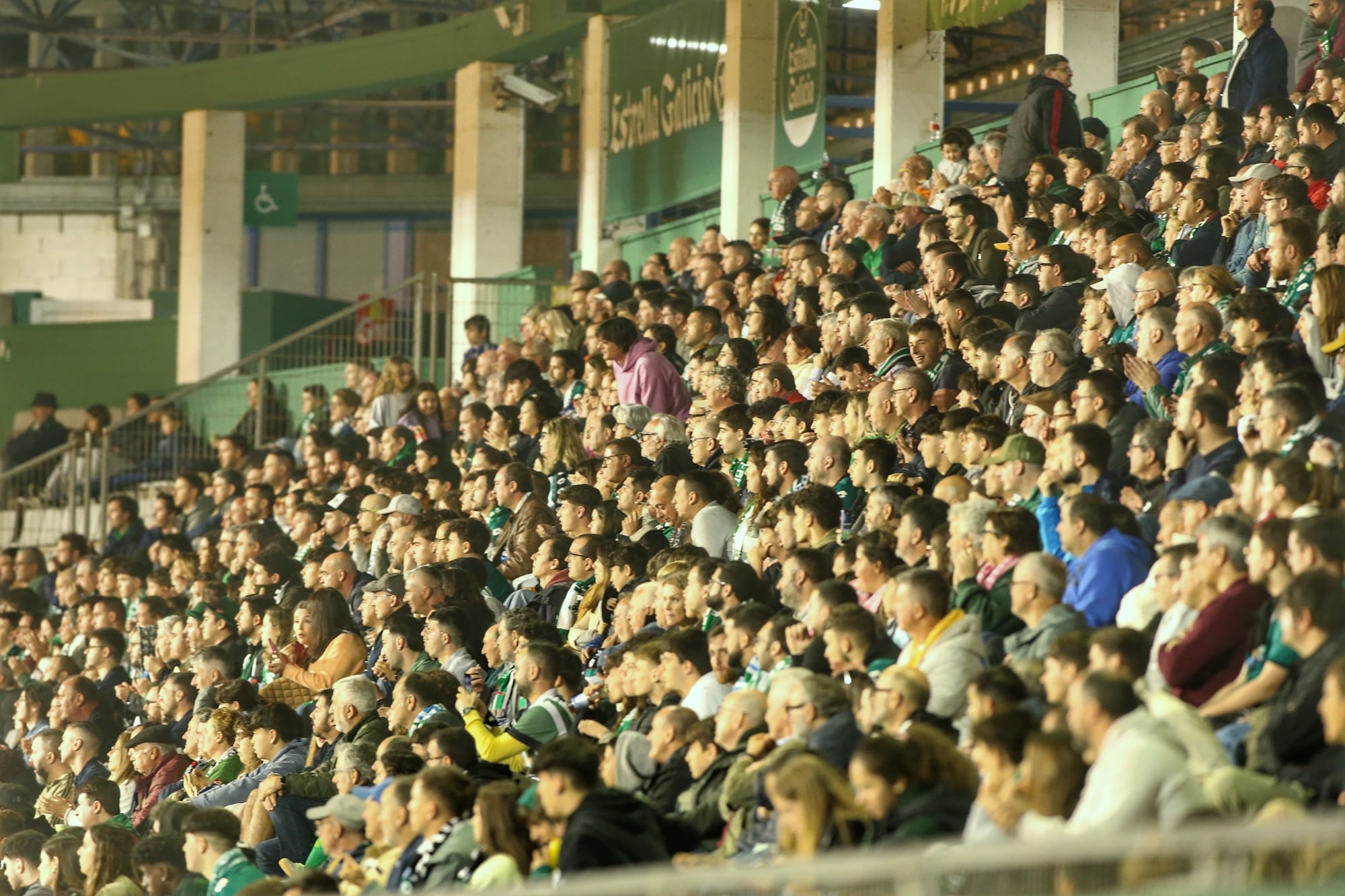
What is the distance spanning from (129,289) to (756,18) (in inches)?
565

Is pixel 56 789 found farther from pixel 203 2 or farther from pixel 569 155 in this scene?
pixel 569 155

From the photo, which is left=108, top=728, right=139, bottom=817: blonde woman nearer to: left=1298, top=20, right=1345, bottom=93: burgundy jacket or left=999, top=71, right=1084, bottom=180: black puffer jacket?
left=999, top=71, right=1084, bottom=180: black puffer jacket

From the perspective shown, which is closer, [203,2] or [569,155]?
[203,2]

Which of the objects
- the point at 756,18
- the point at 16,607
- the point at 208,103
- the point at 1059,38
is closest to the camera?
the point at 1059,38

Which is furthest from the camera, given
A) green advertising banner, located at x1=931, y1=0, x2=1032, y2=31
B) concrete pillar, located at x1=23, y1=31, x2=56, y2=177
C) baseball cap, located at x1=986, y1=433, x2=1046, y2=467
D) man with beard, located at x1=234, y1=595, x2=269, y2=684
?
concrete pillar, located at x1=23, y1=31, x2=56, y2=177

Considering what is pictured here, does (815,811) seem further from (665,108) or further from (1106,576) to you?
(665,108)

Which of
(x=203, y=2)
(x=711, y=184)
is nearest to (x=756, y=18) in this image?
(x=711, y=184)

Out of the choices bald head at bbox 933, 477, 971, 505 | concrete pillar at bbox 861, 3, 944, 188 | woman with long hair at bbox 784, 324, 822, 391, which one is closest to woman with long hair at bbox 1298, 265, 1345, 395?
bald head at bbox 933, 477, 971, 505

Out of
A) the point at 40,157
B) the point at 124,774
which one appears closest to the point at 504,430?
the point at 124,774

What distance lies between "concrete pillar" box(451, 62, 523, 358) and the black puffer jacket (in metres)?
8.63

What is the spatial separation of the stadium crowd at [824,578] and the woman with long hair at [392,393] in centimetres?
101

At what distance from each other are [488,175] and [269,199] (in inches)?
139

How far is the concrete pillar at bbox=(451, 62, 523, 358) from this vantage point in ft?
63.9

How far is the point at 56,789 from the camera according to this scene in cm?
1024
